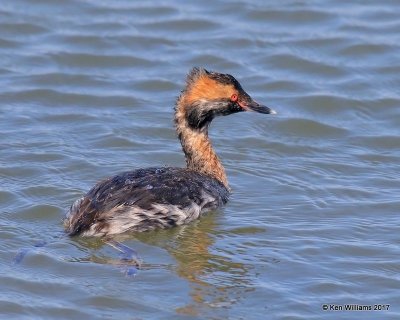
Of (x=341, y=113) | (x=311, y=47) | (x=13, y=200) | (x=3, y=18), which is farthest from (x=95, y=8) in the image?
(x=13, y=200)

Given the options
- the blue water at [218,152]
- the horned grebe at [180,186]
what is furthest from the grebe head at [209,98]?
the blue water at [218,152]

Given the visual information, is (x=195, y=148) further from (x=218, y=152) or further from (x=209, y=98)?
(x=218, y=152)

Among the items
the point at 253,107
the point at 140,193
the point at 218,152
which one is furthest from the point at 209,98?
the point at 140,193

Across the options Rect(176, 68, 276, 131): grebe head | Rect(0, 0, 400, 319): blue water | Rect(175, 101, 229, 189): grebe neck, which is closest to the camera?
Rect(0, 0, 400, 319): blue water

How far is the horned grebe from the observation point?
27.9 feet

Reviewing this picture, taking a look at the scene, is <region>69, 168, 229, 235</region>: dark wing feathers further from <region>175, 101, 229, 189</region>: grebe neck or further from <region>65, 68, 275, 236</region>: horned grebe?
<region>175, 101, 229, 189</region>: grebe neck

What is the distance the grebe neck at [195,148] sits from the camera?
32.3 ft

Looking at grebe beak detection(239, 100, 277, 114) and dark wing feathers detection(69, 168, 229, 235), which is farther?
grebe beak detection(239, 100, 277, 114)

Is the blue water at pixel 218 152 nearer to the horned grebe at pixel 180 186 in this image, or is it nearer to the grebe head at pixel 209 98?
the horned grebe at pixel 180 186

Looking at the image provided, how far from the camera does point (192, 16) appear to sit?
538 inches

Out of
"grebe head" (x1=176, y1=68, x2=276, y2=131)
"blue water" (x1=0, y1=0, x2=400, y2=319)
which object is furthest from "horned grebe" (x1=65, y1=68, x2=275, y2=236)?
"blue water" (x1=0, y1=0, x2=400, y2=319)

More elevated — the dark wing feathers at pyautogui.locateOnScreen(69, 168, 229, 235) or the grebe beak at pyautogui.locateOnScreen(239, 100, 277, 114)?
the grebe beak at pyautogui.locateOnScreen(239, 100, 277, 114)

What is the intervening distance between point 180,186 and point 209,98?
1027 millimetres

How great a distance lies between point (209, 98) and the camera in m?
9.72
